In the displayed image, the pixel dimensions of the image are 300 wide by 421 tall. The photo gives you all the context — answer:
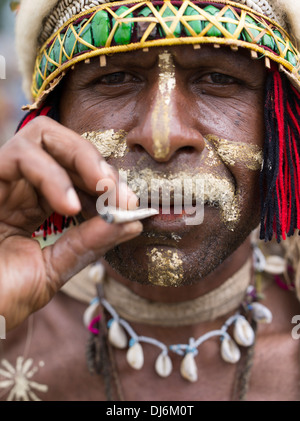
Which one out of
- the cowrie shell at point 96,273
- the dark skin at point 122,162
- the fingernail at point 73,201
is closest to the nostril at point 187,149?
the dark skin at point 122,162

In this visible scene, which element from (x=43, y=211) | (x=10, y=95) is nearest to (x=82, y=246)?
(x=43, y=211)

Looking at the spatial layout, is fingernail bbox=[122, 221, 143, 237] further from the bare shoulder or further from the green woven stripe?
the bare shoulder

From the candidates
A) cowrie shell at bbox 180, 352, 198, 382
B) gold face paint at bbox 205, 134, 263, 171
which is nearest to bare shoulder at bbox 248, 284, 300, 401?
cowrie shell at bbox 180, 352, 198, 382

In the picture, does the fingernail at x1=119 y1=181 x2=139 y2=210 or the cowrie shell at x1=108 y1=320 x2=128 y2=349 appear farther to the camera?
the cowrie shell at x1=108 y1=320 x2=128 y2=349

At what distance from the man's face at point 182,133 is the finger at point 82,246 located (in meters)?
0.23

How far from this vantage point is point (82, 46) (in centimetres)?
154

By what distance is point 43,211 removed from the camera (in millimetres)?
1482

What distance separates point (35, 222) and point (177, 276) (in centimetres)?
52

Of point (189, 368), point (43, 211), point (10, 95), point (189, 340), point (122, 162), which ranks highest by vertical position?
point (10, 95)

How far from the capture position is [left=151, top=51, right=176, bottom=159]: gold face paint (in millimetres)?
1363

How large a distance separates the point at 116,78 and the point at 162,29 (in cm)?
27

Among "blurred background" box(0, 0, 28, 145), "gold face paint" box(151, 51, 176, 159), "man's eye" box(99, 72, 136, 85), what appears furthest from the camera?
"blurred background" box(0, 0, 28, 145)

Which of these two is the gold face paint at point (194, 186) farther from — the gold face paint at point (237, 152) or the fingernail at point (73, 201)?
the fingernail at point (73, 201)

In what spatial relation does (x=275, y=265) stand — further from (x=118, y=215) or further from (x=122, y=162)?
(x=118, y=215)
